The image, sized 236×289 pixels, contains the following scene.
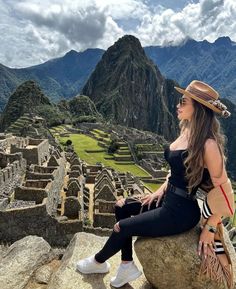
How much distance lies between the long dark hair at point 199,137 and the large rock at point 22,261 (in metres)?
3.69

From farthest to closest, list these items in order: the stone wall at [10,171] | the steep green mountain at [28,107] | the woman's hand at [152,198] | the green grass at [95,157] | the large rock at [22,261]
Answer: the steep green mountain at [28,107], the green grass at [95,157], the stone wall at [10,171], the large rock at [22,261], the woman's hand at [152,198]

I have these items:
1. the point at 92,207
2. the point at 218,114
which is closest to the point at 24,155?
the point at 92,207

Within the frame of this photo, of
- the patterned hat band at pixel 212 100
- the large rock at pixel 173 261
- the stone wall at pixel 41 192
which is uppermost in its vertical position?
the patterned hat band at pixel 212 100

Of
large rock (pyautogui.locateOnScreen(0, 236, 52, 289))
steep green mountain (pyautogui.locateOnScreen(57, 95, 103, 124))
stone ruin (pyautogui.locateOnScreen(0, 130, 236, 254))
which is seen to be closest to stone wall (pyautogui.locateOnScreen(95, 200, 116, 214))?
stone ruin (pyautogui.locateOnScreen(0, 130, 236, 254))

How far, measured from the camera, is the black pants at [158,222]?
20.8 feet

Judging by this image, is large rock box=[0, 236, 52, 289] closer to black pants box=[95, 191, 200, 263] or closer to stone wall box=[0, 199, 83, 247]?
black pants box=[95, 191, 200, 263]

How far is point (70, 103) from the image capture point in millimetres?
153500

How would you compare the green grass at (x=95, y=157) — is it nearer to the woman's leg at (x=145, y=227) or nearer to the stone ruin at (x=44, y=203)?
the stone ruin at (x=44, y=203)

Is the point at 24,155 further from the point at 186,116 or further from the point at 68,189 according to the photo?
the point at 186,116

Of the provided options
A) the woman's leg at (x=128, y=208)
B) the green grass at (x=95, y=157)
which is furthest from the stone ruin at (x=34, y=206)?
the green grass at (x=95, y=157)

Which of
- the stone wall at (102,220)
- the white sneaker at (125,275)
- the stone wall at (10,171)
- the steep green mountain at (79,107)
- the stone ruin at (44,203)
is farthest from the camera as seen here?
the steep green mountain at (79,107)

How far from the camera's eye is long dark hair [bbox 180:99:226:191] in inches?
237

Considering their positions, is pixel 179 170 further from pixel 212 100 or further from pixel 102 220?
pixel 102 220

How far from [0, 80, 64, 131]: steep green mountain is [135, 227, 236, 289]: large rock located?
95.5 m
